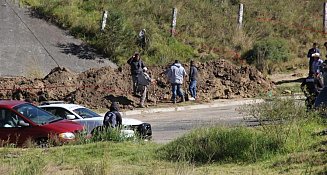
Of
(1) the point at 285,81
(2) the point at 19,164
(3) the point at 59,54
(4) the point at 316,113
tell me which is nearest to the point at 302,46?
(1) the point at 285,81

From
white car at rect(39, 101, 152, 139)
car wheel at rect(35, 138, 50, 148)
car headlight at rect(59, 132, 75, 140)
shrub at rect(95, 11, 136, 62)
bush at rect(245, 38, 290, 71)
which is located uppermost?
shrub at rect(95, 11, 136, 62)

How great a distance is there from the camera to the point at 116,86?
26609 mm

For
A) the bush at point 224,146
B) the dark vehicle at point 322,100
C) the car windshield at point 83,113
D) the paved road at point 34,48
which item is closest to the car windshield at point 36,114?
the car windshield at point 83,113

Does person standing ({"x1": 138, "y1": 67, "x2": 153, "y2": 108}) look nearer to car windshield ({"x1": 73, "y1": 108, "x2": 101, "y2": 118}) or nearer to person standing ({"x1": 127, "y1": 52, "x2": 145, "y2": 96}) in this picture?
person standing ({"x1": 127, "y1": 52, "x2": 145, "y2": 96})

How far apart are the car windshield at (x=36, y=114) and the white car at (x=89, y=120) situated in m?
0.73

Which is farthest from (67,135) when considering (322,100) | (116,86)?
(116,86)

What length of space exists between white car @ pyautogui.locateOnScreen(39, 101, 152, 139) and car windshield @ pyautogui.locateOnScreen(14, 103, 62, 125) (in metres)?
0.73

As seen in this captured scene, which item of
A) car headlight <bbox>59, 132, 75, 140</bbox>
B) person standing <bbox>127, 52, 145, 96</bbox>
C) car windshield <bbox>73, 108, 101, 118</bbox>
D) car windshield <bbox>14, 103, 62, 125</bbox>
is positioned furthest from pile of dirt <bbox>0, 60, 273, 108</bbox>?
car headlight <bbox>59, 132, 75, 140</bbox>

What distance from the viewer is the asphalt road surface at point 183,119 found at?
1856cm

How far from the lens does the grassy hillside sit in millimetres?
34812

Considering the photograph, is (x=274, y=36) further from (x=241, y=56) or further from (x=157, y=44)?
(x=157, y=44)

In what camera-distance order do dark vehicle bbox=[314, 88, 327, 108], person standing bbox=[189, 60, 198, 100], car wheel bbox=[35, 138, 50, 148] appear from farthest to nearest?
1. person standing bbox=[189, 60, 198, 100]
2. car wheel bbox=[35, 138, 50, 148]
3. dark vehicle bbox=[314, 88, 327, 108]

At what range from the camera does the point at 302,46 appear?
3850cm

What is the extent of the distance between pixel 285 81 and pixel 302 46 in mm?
8016
